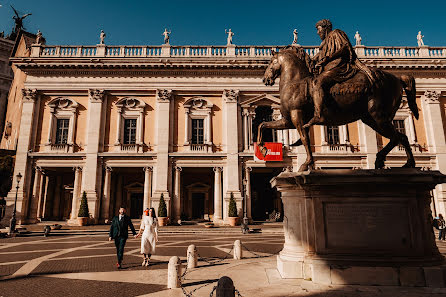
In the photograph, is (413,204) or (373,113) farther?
(373,113)

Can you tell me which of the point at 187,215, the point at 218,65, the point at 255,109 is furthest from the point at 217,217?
the point at 218,65

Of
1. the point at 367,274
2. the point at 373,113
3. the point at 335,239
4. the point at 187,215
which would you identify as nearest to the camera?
the point at 367,274

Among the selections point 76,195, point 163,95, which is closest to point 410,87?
point 163,95

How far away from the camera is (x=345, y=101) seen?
5434 millimetres

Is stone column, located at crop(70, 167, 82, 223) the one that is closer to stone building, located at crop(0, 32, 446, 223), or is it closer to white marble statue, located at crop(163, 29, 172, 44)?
stone building, located at crop(0, 32, 446, 223)

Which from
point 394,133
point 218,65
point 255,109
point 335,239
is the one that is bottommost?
point 335,239

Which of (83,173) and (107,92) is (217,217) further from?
(107,92)

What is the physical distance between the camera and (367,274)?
4555 mm

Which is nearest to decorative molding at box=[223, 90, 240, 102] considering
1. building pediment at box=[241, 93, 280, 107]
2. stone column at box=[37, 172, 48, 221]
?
building pediment at box=[241, 93, 280, 107]

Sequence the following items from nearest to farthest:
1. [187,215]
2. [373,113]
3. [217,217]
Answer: [373,113], [217,217], [187,215]

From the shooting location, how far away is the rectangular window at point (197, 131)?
25.0 m

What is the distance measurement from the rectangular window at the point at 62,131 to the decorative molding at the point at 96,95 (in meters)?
3.05

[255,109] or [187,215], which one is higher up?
[255,109]

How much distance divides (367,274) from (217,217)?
18.9m
